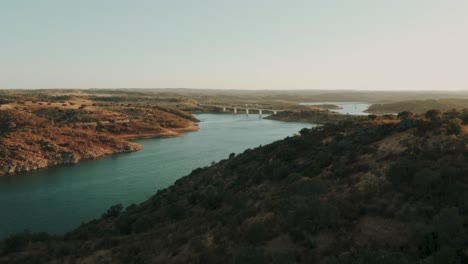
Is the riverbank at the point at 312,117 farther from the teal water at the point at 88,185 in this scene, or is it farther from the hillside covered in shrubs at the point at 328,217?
the hillside covered in shrubs at the point at 328,217

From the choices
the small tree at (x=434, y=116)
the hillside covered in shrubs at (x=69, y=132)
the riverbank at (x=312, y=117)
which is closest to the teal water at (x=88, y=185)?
the hillside covered in shrubs at (x=69, y=132)

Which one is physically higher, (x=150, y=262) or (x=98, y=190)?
(x=150, y=262)

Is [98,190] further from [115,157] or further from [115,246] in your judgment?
[115,246]

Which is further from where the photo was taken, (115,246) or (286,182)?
(286,182)

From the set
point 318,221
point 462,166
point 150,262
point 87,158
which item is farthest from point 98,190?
point 462,166

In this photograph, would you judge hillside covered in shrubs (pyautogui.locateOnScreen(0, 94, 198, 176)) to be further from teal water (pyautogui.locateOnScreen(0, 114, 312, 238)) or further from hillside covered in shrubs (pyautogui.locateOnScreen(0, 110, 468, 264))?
hillside covered in shrubs (pyautogui.locateOnScreen(0, 110, 468, 264))

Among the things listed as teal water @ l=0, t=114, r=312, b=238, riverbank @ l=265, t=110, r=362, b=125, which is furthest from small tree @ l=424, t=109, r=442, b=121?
riverbank @ l=265, t=110, r=362, b=125
